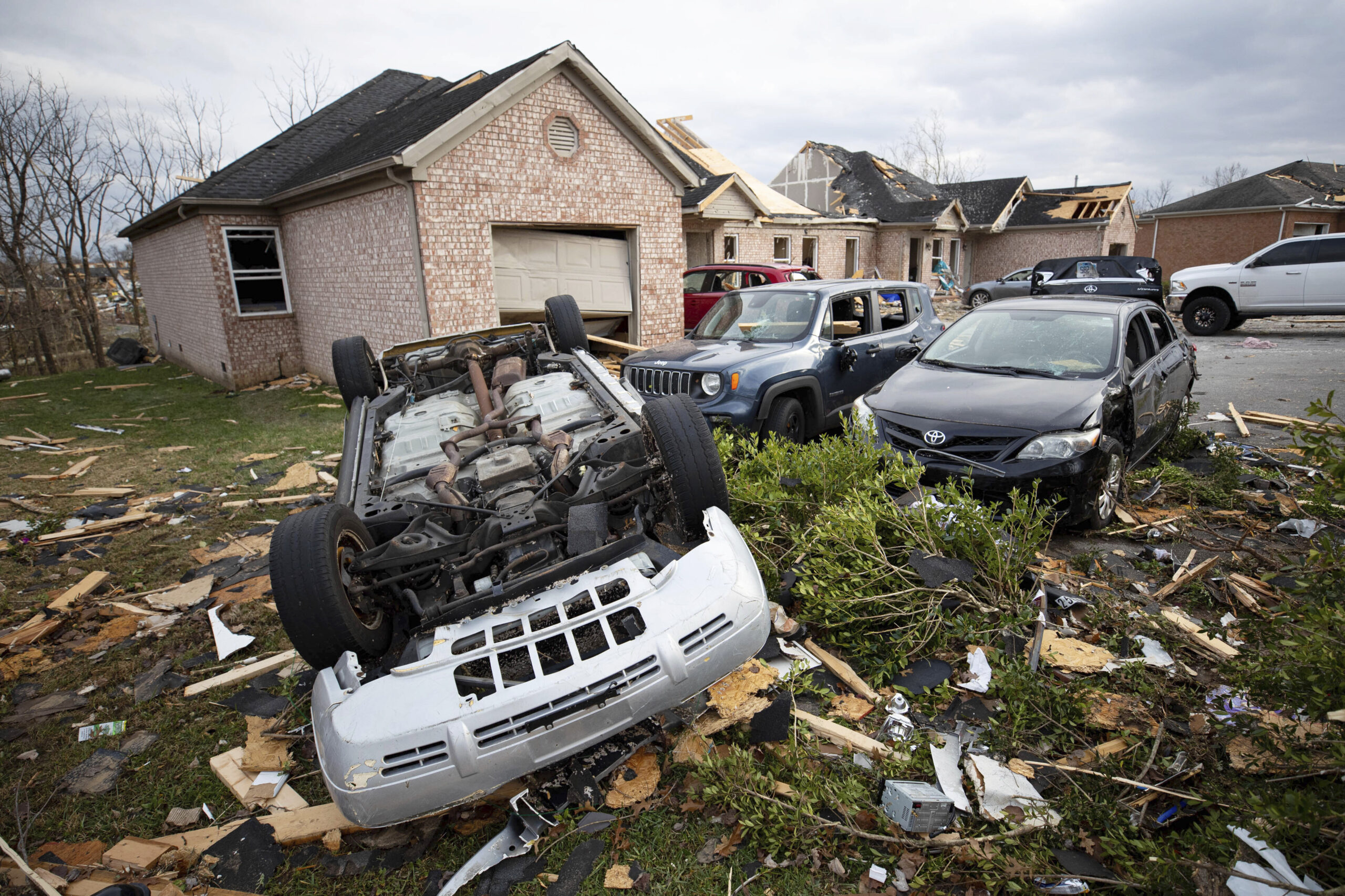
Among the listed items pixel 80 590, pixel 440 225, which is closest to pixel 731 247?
pixel 440 225

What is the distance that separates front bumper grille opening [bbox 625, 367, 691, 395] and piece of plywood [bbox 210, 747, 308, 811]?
4095mm

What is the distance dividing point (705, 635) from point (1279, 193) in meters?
37.2

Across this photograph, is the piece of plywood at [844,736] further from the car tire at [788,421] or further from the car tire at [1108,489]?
the car tire at [788,421]

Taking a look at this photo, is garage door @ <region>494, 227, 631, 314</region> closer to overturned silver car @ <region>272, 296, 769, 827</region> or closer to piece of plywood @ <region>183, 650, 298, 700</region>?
overturned silver car @ <region>272, 296, 769, 827</region>

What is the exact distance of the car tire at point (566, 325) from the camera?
5.67m

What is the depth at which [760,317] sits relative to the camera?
725 cm

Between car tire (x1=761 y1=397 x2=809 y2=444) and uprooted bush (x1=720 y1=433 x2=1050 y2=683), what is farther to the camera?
car tire (x1=761 y1=397 x2=809 y2=444)

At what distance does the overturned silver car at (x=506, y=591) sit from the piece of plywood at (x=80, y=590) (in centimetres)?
251

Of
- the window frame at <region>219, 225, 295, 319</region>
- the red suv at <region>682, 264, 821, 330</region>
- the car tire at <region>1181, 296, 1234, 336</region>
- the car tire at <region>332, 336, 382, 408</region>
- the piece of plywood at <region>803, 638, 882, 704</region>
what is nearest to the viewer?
the piece of plywood at <region>803, 638, 882, 704</region>

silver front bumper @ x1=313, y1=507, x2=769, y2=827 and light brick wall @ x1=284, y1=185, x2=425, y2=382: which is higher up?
light brick wall @ x1=284, y1=185, x2=425, y2=382

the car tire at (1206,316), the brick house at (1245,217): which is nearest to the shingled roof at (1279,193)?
the brick house at (1245,217)

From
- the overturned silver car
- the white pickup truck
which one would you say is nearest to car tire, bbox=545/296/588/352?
the overturned silver car

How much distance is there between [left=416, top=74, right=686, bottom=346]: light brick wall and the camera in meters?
9.73

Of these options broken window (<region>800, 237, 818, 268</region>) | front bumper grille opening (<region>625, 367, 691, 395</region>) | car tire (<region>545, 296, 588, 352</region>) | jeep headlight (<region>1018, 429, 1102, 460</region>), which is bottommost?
jeep headlight (<region>1018, 429, 1102, 460</region>)
